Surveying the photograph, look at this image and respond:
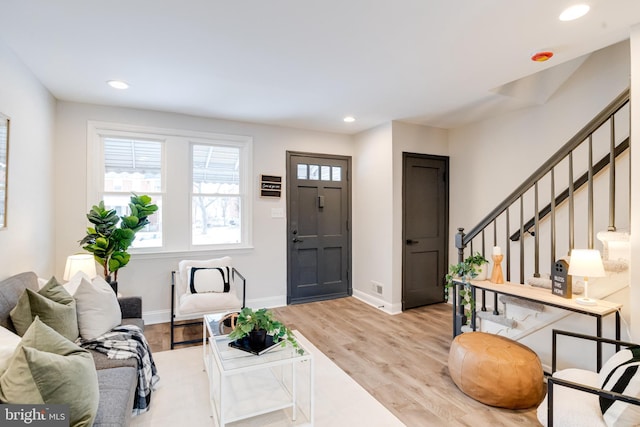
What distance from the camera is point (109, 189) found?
12.2 ft

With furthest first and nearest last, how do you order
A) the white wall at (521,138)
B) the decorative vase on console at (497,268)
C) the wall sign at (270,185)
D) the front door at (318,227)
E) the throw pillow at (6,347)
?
the front door at (318,227) < the wall sign at (270,185) < the white wall at (521,138) < the decorative vase on console at (497,268) < the throw pillow at (6,347)

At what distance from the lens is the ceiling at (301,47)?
1928mm

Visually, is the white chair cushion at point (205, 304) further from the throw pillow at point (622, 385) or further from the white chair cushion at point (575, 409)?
the throw pillow at point (622, 385)

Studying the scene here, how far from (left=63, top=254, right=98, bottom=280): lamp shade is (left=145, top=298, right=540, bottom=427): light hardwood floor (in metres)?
0.93

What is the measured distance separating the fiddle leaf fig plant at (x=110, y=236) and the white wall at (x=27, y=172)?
1.24 ft

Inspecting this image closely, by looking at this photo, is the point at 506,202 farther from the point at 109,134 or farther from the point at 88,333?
the point at 109,134

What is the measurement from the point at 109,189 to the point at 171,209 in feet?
2.26

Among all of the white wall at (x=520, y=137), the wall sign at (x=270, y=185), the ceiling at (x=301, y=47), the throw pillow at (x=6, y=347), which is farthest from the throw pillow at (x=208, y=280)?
the white wall at (x=520, y=137)

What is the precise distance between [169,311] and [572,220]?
411 centimetres

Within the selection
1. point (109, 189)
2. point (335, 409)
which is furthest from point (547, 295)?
point (109, 189)

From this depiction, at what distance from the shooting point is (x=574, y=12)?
76.0 inches

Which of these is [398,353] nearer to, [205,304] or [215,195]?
[205,304]

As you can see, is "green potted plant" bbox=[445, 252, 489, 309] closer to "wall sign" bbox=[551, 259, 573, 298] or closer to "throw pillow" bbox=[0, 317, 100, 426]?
"wall sign" bbox=[551, 259, 573, 298]

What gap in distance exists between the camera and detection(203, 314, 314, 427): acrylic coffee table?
1.88 metres
